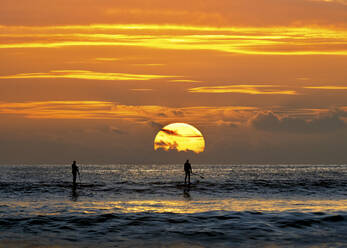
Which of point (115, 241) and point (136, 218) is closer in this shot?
point (115, 241)

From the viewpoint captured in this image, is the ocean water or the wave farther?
the wave

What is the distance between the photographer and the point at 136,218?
2086 centimetres

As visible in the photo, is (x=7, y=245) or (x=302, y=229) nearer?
(x=7, y=245)

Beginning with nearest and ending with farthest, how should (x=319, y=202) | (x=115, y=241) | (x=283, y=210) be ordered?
(x=115, y=241), (x=283, y=210), (x=319, y=202)

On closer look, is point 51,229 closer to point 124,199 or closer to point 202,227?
point 202,227

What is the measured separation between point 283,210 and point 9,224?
42.7 feet

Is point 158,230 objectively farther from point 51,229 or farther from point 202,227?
point 51,229

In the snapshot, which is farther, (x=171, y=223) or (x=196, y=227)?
(x=171, y=223)

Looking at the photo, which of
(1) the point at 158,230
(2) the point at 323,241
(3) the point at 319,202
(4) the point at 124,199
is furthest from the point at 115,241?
(3) the point at 319,202

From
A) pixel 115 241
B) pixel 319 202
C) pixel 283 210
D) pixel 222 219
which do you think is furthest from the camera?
pixel 319 202

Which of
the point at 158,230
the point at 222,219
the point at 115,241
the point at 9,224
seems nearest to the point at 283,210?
the point at 222,219

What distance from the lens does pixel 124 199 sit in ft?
98.9

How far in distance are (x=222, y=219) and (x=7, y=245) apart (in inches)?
356

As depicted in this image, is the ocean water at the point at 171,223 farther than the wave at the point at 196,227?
No
